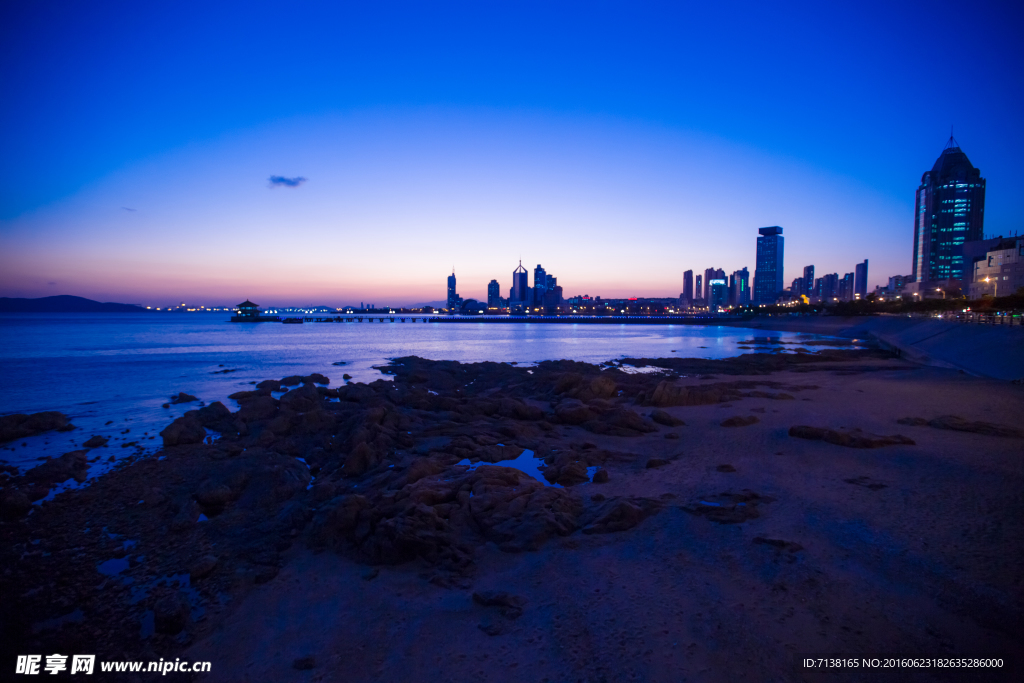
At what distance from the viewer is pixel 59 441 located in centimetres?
1328

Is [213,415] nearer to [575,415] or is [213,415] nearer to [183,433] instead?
Answer: [183,433]

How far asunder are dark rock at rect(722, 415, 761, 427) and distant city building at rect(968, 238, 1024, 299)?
254 ft

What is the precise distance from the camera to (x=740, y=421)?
45.5ft

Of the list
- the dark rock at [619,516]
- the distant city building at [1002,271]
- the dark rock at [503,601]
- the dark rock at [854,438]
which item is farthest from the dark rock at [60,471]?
the distant city building at [1002,271]

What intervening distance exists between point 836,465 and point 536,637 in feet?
26.7

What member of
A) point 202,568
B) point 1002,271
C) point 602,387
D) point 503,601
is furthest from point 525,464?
point 1002,271

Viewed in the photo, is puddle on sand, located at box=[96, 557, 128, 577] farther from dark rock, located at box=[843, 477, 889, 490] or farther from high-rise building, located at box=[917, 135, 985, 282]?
high-rise building, located at box=[917, 135, 985, 282]

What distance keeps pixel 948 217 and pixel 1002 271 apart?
115 meters

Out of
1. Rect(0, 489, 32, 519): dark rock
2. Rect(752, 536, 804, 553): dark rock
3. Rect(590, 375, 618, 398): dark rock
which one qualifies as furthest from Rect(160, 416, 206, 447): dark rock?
Rect(752, 536, 804, 553): dark rock

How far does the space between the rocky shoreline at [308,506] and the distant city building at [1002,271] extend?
269 feet

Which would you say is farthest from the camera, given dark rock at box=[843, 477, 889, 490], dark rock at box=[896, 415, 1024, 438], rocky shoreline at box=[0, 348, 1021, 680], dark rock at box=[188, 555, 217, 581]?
dark rock at box=[896, 415, 1024, 438]

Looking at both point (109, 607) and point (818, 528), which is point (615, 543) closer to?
point (818, 528)

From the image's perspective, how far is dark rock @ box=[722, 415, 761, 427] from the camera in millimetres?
13730

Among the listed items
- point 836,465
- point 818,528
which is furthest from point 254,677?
point 836,465
